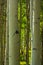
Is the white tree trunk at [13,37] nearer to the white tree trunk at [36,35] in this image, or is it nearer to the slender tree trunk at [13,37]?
the slender tree trunk at [13,37]

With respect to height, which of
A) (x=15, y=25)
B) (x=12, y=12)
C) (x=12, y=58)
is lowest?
(x=12, y=58)

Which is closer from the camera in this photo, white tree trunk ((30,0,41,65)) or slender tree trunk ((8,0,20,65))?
slender tree trunk ((8,0,20,65))

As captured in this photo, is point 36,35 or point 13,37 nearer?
point 13,37

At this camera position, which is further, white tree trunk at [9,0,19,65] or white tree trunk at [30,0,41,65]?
white tree trunk at [30,0,41,65]

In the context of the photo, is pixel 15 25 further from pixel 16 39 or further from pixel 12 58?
pixel 12 58

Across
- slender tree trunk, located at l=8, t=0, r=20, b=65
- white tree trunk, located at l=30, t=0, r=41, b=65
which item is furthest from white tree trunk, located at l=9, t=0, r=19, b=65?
white tree trunk, located at l=30, t=0, r=41, b=65

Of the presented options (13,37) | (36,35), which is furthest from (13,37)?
(36,35)

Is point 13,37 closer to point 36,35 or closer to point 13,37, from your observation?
point 13,37

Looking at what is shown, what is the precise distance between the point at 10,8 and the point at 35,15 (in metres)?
0.50

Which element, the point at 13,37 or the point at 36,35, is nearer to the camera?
the point at 13,37

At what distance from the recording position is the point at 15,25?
5.17 feet

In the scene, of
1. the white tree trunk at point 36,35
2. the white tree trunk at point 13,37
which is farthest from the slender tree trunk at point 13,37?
the white tree trunk at point 36,35

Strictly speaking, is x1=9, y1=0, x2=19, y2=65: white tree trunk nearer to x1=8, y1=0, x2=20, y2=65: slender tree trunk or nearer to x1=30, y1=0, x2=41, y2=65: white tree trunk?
x1=8, y1=0, x2=20, y2=65: slender tree trunk

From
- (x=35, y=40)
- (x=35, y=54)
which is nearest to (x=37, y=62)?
(x=35, y=54)
